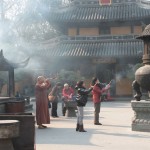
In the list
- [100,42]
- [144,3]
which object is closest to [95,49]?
[100,42]

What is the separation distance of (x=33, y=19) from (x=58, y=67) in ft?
34.5

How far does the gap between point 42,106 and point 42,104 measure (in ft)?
0.19

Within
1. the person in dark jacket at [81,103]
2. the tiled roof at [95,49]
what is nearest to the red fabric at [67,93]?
the person in dark jacket at [81,103]

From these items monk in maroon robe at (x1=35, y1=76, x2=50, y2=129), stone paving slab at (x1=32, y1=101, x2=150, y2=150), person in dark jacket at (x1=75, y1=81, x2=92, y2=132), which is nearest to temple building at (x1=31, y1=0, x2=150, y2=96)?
monk in maroon robe at (x1=35, y1=76, x2=50, y2=129)

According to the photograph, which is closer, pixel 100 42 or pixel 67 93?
pixel 67 93

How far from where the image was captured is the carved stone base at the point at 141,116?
988cm

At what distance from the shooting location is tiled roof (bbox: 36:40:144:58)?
29.6 metres

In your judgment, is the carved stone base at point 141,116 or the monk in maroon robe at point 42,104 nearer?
the carved stone base at point 141,116

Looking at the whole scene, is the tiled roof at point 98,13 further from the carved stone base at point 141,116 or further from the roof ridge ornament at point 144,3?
the carved stone base at point 141,116

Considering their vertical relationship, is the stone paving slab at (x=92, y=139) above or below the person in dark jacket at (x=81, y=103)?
below

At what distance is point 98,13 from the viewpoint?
107ft

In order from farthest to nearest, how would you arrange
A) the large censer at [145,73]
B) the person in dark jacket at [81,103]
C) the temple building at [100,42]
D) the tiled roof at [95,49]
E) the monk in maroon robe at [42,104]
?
1. the temple building at [100,42]
2. the tiled roof at [95,49]
3. the monk in maroon robe at [42,104]
4. the large censer at [145,73]
5. the person in dark jacket at [81,103]

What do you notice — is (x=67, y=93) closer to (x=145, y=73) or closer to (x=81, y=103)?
(x=81, y=103)

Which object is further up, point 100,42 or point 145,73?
point 100,42
